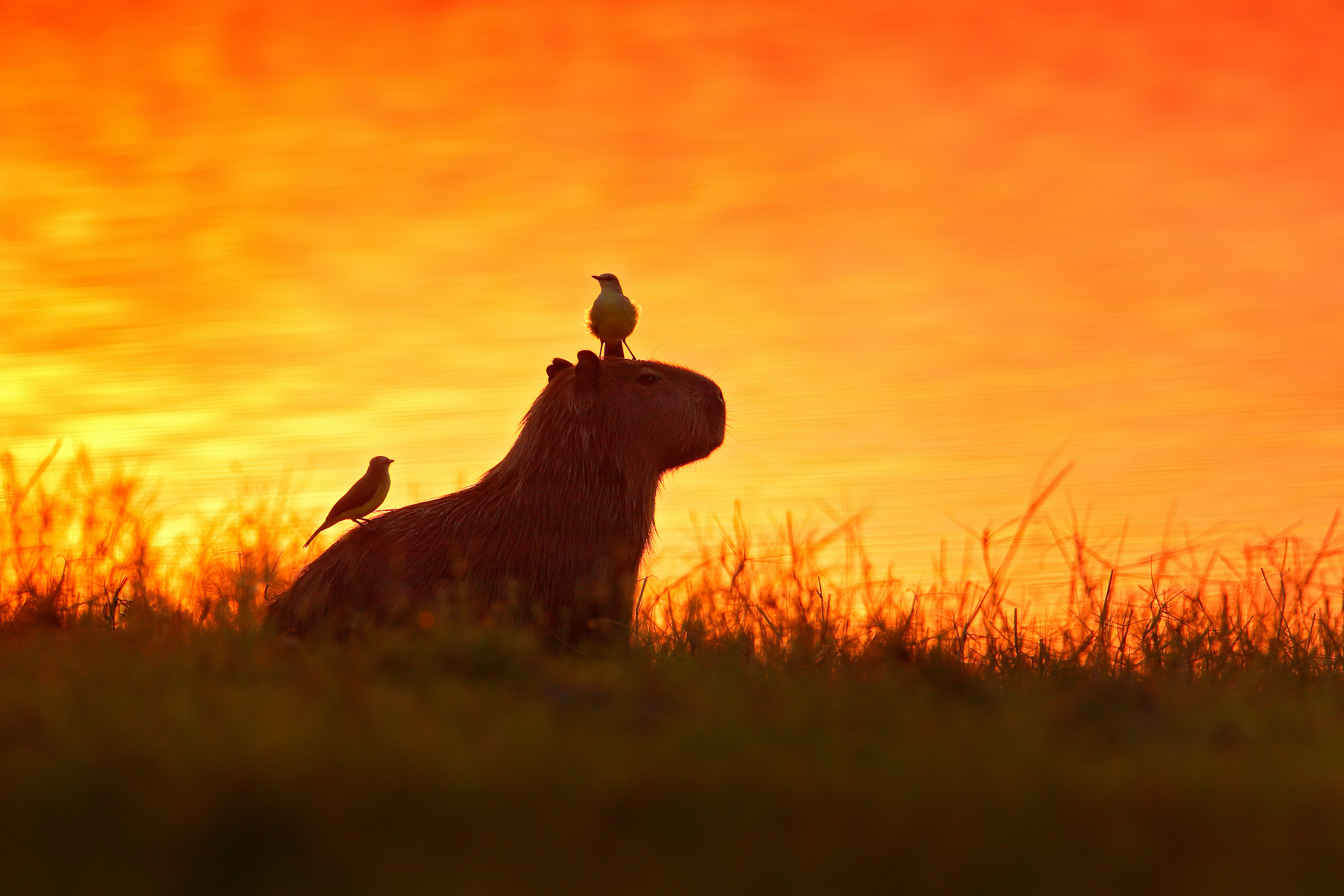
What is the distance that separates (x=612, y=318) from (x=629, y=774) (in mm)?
3595

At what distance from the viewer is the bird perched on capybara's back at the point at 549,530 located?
494 cm

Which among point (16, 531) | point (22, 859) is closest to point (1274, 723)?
point (22, 859)

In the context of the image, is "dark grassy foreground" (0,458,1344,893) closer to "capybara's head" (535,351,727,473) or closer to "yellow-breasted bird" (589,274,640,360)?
"capybara's head" (535,351,727,473)

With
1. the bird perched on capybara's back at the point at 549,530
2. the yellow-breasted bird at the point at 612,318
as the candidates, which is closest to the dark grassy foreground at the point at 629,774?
the bird perched on capybara's back at the point at 549,530

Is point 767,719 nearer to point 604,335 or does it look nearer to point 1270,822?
point 1270,822

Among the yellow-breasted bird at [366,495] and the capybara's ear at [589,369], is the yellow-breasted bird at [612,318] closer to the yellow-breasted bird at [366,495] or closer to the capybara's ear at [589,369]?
the capybara's ear at [589,369]

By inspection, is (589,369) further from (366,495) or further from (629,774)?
(629,774)

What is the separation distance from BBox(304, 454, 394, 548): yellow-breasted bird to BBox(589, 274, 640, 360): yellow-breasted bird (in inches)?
43.7

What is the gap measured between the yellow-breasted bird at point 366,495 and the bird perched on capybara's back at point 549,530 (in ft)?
1.46

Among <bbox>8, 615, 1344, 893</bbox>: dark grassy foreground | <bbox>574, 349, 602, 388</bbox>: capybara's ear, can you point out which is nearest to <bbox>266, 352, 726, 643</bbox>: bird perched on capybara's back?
<bbox>574, 349, 602, 388</bbox>: capybara's ear

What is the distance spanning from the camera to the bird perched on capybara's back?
4.94 m

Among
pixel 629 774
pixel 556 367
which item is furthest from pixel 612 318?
pixel 629 774

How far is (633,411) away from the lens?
565 cm

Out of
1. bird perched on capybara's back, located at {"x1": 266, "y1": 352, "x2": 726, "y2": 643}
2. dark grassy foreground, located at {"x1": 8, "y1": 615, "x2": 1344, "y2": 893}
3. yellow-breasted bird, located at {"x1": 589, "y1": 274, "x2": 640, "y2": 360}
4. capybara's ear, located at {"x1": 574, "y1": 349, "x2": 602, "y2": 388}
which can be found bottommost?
dark grassy foreground, located at {"x1": 8, "y1": 615, "x2": 1344, "y2": 893}
